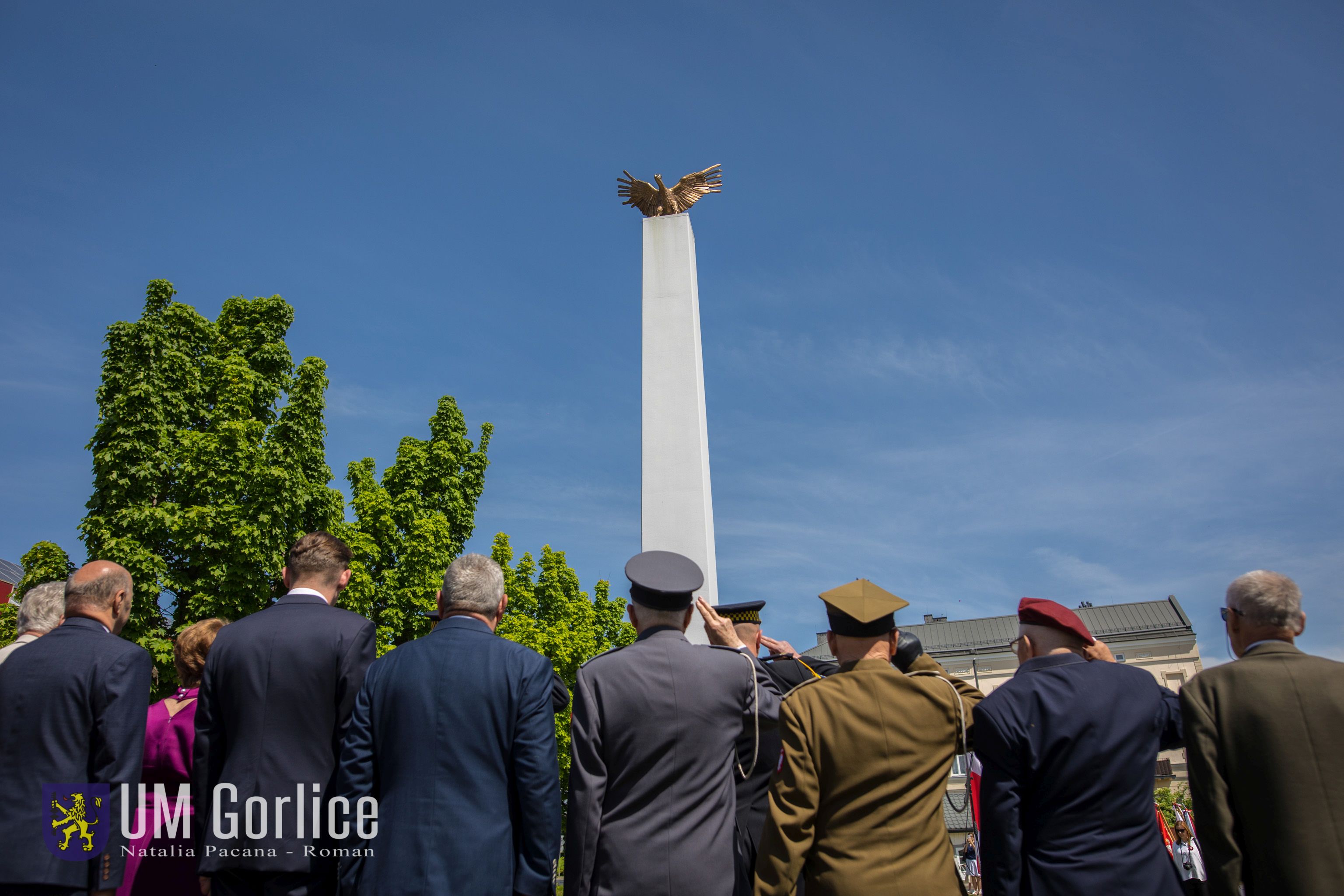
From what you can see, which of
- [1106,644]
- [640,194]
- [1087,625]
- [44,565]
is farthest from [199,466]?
[1087,625]

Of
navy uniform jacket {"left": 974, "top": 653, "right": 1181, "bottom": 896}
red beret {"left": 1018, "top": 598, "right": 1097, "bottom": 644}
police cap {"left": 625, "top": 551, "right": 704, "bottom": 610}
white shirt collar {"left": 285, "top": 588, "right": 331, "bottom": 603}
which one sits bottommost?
navy uniform jacket {"left": 974, "top": 653, "right": 1181, "bottom": 896}

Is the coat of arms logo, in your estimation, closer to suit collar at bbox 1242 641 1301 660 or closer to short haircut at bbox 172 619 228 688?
short haircut at bbox 172 619 228 688

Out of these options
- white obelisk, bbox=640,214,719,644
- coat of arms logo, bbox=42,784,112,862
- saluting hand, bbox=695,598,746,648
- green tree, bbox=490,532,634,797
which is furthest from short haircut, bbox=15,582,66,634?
green tree, bbox=490,532,634,797

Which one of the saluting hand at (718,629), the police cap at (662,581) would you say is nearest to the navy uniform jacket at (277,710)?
the police cap at (662,581)

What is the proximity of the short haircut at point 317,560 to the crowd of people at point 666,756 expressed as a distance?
1cm

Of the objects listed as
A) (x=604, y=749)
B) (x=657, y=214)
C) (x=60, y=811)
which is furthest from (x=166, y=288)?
(x=604, y=749)

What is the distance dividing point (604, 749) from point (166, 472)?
16.1m

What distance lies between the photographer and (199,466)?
16.3m

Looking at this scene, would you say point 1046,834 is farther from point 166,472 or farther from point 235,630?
point 166,472

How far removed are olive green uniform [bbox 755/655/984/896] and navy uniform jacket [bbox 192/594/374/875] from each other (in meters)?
1.75

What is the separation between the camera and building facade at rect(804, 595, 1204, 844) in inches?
1602

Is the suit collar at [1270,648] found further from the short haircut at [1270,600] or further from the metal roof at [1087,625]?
the metal roof at [1087,625]

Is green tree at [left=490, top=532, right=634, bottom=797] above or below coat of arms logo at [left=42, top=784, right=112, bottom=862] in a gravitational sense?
above

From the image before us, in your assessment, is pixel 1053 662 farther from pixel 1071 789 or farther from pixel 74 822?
pixel 74 822
